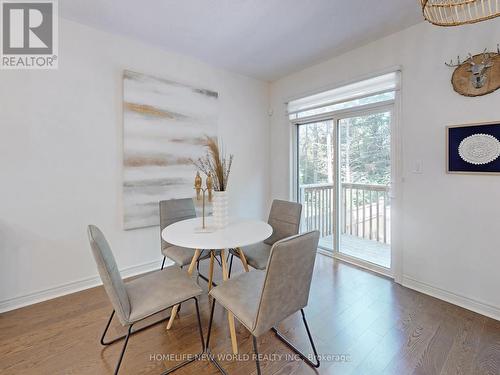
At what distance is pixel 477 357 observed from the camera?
1.58 m

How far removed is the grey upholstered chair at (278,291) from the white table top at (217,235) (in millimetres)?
295

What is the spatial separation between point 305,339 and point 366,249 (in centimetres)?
178

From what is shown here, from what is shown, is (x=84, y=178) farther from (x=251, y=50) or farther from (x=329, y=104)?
(x=329, y=104)

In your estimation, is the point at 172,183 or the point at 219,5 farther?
the point at 172,183

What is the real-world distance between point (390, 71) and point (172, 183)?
2698mm

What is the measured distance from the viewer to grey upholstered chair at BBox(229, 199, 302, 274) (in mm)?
2174

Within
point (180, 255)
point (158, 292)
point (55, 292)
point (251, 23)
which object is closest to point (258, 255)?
point (180, 255)

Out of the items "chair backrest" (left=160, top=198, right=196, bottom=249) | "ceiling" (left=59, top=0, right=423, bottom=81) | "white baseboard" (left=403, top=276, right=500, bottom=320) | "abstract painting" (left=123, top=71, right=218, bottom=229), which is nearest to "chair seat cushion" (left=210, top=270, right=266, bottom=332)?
"chair backrest" (left=160, top=198, right=196, bottom=249)

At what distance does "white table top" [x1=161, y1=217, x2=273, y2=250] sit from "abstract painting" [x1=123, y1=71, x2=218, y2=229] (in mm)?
858

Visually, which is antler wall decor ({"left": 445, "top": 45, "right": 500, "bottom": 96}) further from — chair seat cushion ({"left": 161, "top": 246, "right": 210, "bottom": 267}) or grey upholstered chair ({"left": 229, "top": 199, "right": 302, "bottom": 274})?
chair seat cushion ({"left": 161, "top": 246, "right": 210, "bottom": 267})

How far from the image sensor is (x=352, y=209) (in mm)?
3201

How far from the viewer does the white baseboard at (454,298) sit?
6.63ft

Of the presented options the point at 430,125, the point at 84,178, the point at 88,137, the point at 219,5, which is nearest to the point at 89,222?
the point at 84,178

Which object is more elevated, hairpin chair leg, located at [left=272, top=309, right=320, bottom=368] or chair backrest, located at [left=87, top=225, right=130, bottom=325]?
chair backrest, located at [left=87, top=225, right=130, bottom=325]
